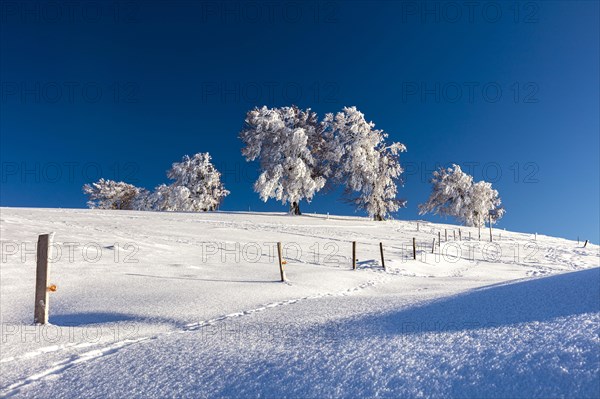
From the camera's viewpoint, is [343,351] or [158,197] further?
[158,197]

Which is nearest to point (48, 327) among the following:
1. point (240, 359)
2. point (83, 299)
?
point (83, 299)

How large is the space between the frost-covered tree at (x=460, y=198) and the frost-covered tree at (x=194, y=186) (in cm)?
2900

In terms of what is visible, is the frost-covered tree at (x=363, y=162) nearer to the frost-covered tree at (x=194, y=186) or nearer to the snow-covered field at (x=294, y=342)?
the frost-covered tree at (x=194, y=186)

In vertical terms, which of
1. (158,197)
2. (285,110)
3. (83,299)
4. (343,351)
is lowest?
(83,299)

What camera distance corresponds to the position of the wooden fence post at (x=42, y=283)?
5492 mm

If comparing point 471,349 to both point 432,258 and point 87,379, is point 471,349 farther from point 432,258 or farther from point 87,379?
point 432,258

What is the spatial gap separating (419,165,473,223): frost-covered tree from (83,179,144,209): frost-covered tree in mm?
46308

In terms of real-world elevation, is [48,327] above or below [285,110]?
below

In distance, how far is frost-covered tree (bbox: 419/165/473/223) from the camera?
156 feet

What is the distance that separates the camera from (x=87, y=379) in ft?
9.44

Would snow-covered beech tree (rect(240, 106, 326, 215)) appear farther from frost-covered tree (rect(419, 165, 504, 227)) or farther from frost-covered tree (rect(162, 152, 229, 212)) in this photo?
frost-covered tree (rect(419, 165, 504, 227))

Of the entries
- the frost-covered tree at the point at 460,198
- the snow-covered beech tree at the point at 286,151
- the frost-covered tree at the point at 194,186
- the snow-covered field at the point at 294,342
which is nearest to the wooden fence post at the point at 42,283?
the snow-covered field at the point at 294,342

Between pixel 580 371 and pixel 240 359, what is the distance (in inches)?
85.4

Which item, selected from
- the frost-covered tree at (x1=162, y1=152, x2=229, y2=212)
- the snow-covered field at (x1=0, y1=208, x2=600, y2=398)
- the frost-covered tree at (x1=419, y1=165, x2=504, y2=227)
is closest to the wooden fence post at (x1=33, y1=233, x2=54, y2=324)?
the snow-covered field at (x1=0, y1=208, x2=600, y2=398)
